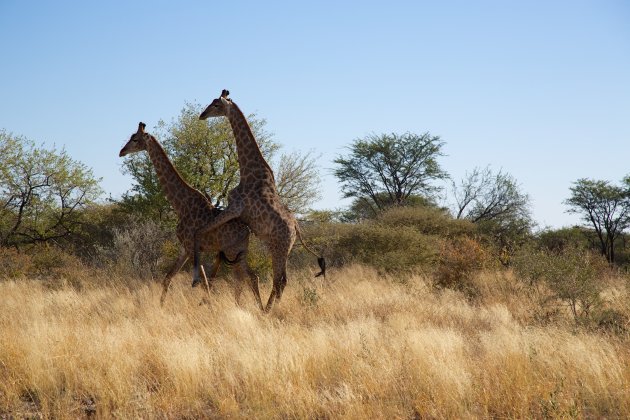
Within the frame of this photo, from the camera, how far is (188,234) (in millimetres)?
9117

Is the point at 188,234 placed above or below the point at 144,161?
below

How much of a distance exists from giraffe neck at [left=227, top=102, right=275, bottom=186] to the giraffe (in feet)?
2.62

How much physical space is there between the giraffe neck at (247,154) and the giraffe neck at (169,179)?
3.28 feet

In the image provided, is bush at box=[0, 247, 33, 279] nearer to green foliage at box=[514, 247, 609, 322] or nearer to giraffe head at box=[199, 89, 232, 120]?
giraffe head at box=[199, 89, 232, 120]

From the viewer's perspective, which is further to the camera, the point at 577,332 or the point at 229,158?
the point at 229,158

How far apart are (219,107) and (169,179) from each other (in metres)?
1.48

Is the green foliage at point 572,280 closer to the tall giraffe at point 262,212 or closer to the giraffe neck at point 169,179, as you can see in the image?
the tall giraffe at point 262,212

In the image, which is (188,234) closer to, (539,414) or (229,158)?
(539,414)

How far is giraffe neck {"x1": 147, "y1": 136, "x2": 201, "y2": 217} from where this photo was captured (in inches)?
372

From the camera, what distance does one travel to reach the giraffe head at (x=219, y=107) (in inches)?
365

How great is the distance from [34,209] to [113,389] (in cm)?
1479

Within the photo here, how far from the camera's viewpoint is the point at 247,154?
9266 mm

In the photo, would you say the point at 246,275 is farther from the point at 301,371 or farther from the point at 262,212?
the point at 301,371

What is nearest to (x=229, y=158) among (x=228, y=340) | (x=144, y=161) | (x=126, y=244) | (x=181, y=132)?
(x=181, y=132)
